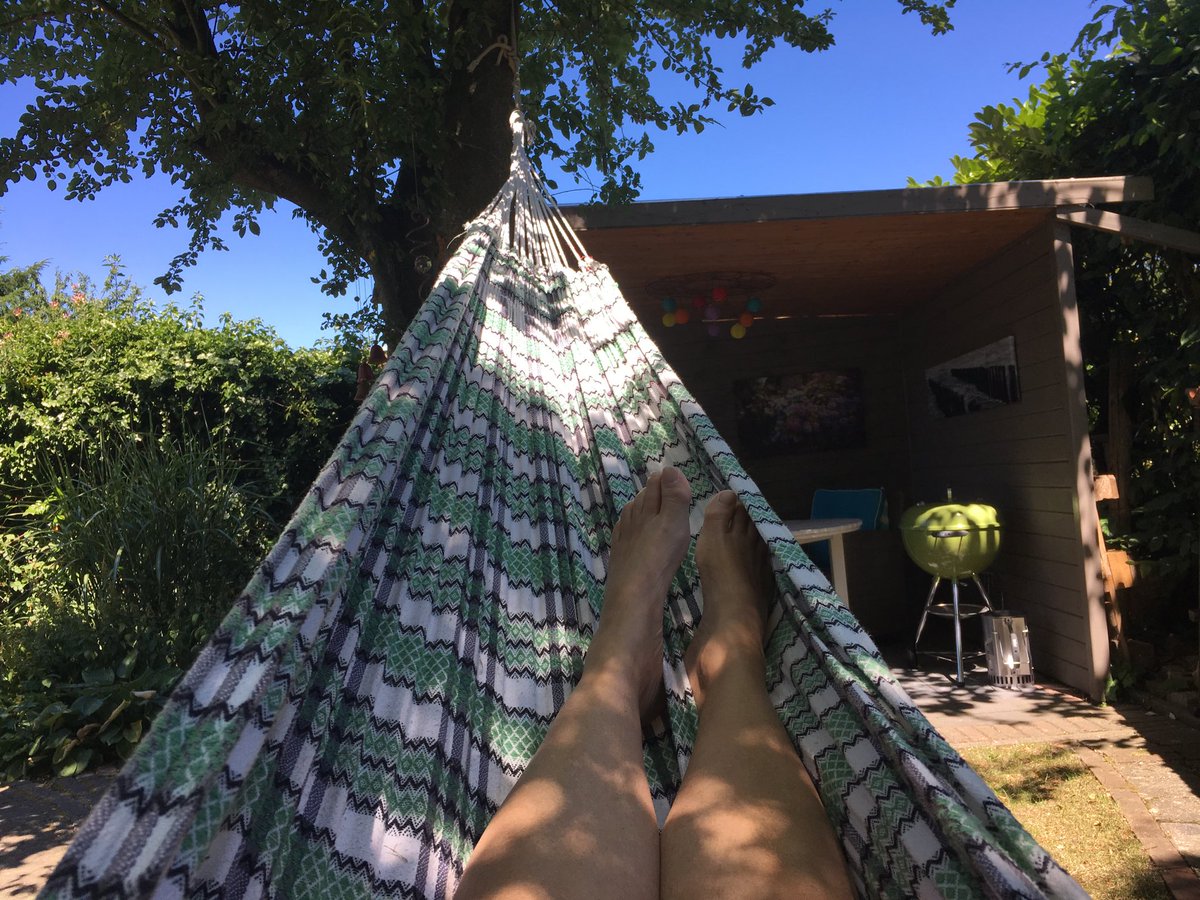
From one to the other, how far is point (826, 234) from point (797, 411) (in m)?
2.01

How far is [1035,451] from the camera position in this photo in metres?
3.99

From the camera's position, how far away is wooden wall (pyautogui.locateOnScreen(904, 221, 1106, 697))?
3643mm

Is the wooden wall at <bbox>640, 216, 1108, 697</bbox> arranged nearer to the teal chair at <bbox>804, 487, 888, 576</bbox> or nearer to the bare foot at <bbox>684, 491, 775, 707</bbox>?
the teal chair at <bbox>804, 487, 888, 576</bbox>

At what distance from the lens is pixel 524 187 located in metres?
2.56

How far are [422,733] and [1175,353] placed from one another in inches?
155

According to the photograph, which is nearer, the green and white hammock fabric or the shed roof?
the green and white hammock fabric

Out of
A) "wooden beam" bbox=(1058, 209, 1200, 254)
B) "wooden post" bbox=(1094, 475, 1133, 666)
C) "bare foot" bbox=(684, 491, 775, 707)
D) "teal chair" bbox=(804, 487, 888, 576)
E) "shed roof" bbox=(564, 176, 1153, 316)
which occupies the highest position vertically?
"shed roof" bbox=(564, 176, 1153, 316)

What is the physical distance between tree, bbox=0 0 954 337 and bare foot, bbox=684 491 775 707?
7.50 feet

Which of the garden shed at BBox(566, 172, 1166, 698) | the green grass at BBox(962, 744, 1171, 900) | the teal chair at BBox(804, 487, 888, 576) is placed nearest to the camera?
the green grass at BBox(962, 744, 1171, 900)

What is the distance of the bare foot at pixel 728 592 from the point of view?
3.77 ft

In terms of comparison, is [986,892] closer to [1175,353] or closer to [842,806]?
[842,806]

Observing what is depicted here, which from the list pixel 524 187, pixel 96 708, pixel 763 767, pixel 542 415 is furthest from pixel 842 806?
pixel 96 708

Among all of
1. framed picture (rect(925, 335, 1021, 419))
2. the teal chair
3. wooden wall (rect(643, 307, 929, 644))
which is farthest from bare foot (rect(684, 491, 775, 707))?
wooden wall (rect(643, 307, 929, 644))

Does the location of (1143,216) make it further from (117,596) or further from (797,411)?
(117,596)
